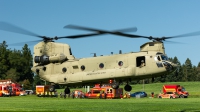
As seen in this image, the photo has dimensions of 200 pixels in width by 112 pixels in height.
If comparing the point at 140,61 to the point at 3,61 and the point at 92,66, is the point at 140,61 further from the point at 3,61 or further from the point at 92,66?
the point at 3,61

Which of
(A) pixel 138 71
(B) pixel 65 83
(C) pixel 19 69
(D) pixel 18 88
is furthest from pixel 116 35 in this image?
(C) pixel 19 69

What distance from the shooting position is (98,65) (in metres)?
31.2

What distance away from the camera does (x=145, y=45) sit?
3097 cm

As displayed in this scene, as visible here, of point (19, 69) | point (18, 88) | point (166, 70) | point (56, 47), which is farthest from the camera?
point (19, 69)

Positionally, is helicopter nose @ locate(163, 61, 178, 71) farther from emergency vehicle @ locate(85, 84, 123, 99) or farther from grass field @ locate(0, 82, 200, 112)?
Answer: emergency vehicle @ locate(85, 84, 123, 99)

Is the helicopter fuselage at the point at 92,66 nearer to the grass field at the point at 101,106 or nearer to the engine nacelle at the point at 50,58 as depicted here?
the engine nacelle at the point at 50,58

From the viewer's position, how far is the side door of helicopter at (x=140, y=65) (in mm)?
29983

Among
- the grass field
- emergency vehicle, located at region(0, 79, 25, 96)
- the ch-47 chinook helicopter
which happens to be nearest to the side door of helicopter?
the ch-47 chinook helicopter

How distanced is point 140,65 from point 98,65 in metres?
3.54

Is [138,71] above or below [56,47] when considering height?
below

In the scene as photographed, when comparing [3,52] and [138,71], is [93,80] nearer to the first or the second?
[138,71]

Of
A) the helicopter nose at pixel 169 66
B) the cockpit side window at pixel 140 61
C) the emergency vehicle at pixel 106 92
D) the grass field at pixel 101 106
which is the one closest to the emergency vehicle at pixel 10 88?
the emergency vehicle at pixel 106 92

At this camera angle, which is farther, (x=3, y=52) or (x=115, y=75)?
(x=3, y=52)

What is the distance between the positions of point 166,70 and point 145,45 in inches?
110
